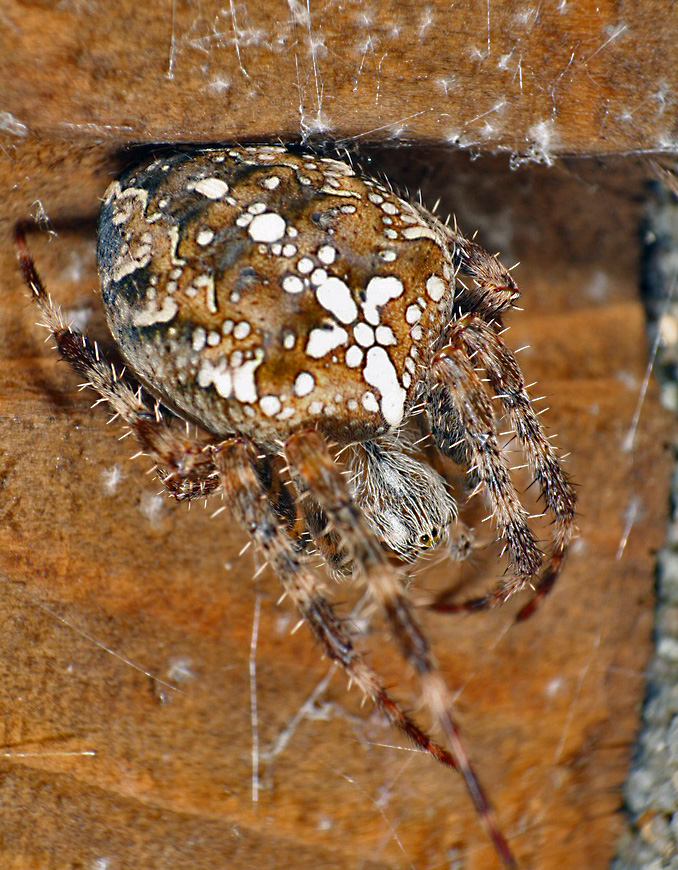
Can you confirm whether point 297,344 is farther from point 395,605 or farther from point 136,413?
point 395,605

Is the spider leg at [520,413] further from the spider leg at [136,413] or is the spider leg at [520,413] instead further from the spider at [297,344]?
the spider leg at [136,413]

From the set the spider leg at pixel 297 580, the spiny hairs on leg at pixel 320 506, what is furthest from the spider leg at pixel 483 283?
the spider leg at pixel 297 580

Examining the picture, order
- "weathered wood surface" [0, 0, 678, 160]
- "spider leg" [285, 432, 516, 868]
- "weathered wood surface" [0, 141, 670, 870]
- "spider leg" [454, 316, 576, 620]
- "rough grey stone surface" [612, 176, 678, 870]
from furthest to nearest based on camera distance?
1. "rough grey stone surface" [612, 176, 678, 870]
2. "weathered wood surface" [0, 141, 670, 870]
3. "spider leg" [454, 316, 576, 620]
4. "weathered wood surface" [0, 0, 678, 160]
5. "spider leg" [285, 432, 516, 868]

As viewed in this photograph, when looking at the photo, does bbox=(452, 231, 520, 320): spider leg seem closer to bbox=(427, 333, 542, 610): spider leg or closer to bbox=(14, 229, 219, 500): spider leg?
bbox=(427, 333, 542, 610): spider leg

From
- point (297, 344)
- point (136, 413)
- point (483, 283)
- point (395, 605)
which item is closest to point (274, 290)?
point (297, 344)

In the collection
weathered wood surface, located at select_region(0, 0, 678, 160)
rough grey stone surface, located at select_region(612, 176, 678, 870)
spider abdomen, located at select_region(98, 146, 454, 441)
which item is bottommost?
rough grey stone surface, located at select_region(612, 176, 678, 870)

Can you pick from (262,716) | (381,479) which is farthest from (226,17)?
(262,716)

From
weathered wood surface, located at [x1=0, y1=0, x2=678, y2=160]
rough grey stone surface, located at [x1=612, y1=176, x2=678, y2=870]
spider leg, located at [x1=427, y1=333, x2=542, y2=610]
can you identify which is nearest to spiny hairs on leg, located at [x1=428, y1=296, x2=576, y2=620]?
spider leg, located at [x1=427, y1=333, x2=542, y2=610]

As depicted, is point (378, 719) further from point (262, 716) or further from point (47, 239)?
point (47, 239)
